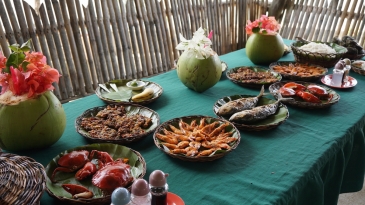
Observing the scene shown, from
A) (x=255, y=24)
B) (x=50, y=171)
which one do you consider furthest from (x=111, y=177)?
(x=255, y=24)

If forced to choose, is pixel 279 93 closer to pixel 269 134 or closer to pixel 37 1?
pixel 269 134

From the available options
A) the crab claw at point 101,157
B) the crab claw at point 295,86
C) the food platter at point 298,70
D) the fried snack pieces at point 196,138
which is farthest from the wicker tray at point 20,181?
the food platter at point 298,70

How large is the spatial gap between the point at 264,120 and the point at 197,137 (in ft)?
1.12

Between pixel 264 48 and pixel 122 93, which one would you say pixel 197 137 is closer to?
pixel 122 93

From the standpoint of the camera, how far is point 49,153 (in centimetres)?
113

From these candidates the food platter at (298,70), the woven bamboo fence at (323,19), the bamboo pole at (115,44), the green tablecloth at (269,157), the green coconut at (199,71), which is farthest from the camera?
the woven bamboo fence at (323,19)

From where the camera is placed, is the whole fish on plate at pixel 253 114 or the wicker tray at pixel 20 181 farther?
the whole fish on plate at pixel 253 114

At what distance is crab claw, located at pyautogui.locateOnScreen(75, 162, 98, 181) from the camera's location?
966mm

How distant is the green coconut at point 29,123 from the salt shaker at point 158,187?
21.0 inches

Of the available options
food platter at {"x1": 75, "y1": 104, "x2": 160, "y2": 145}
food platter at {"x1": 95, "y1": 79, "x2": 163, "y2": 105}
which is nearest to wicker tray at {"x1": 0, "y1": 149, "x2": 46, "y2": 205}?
food platter at {"x1": 75, "y1": 104, "x2": 160, "y2": 145}

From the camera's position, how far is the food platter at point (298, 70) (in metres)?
1.83

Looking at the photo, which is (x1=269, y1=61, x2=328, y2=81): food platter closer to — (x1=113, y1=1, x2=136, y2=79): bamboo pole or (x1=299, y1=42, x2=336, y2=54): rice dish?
(x1=299, y1=42, x2=336, y2=54): rice dish

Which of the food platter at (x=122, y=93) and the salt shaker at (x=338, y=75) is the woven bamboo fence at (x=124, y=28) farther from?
the salt shaker at (x=338, y=75)

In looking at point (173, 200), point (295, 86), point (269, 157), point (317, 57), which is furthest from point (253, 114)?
point (317, 57)
